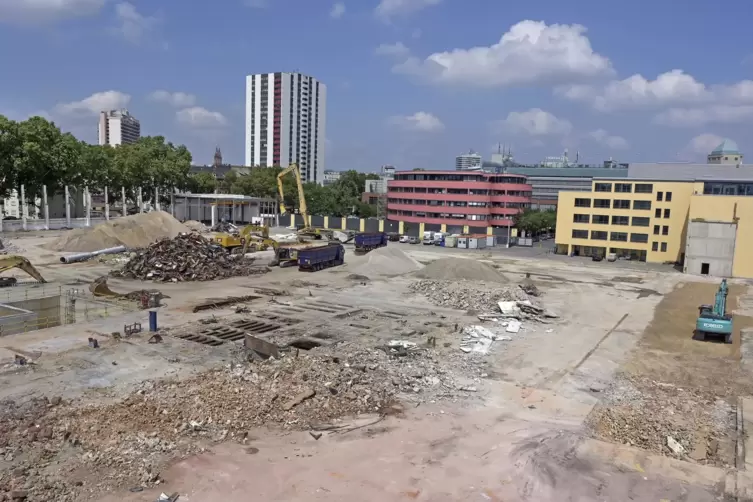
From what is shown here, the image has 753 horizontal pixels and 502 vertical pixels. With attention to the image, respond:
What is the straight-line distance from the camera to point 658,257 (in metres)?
62.0

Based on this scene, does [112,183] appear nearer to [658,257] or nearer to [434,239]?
[434,239]

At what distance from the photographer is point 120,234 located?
5309 cm

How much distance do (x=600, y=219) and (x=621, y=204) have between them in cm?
282

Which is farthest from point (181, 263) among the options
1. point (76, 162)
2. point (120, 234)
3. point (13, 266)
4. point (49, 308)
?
point (76, 162)

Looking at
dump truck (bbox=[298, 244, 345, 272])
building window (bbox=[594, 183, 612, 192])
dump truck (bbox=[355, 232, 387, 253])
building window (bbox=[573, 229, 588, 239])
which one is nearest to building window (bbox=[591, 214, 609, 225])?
building window (bbox=[573, 229, 588, 239])

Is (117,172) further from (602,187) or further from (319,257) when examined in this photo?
(602,187)

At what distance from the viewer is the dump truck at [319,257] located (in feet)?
147

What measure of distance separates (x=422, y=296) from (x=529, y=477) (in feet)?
76.0

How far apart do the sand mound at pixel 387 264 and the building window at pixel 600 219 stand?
27.6 meters

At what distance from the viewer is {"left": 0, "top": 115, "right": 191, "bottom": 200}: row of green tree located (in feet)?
214

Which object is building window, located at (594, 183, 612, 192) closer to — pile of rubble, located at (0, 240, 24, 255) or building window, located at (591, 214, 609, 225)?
building window, located at (591, 214, 609, 225)

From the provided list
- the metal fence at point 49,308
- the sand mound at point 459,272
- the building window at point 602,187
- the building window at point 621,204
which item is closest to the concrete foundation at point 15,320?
the metal fence at point 49,308

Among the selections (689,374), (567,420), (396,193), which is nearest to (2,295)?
(567,420)

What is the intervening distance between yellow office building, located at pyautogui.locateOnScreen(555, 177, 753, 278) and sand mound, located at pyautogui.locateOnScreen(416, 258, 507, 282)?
23734 millimetres
